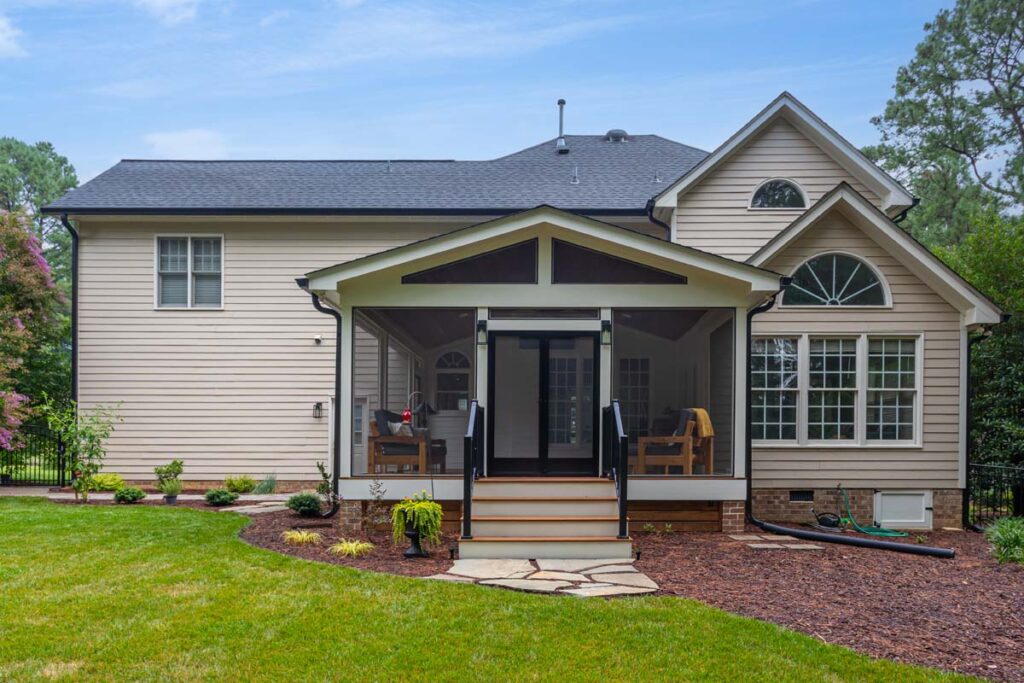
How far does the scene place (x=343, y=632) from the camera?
453 centimetres

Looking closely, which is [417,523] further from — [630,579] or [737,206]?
[737,206]

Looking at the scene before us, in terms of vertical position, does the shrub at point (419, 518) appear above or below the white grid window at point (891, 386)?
below

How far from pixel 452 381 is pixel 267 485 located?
3778 mm

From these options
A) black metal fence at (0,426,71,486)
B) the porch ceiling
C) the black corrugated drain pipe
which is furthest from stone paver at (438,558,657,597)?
black metal fence at (0,426,71,486)

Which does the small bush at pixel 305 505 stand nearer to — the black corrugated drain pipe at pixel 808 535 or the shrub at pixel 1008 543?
the black corrugated drain pipe at pixel 808 535

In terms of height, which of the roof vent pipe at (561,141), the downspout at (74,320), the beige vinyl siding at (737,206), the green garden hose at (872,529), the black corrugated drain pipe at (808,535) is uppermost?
the roof vent pipe at (561,141)

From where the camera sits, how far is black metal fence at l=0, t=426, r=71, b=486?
12.5 metres

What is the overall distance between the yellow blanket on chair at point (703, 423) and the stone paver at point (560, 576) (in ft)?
9.26

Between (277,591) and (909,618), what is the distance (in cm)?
468

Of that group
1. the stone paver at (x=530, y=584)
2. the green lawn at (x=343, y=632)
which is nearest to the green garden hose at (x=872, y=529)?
the green lawn at (x=343, y=632)

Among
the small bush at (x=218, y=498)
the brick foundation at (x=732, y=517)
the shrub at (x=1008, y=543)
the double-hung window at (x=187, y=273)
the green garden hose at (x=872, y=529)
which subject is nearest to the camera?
the shrub at (x=1008, y=543)

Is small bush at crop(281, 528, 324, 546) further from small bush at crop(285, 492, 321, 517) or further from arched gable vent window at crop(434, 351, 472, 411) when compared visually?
arched gable vent window at crop(434, 351, 472, 411)

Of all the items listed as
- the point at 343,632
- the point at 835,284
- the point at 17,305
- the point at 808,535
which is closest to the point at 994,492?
the point at 835,284

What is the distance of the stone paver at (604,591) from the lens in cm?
547
